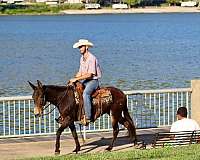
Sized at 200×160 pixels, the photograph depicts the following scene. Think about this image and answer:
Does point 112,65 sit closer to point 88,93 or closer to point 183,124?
point 183,124

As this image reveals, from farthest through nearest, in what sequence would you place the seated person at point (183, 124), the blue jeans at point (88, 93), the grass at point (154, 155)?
the seated person at point (183, 124) → the blue jeans at point (88, 93) → the grass at point (154, 155)

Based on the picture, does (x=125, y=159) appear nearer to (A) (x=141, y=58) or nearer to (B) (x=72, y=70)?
(B) (x=72, y=70)

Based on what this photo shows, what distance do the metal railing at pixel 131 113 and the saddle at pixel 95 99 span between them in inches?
105

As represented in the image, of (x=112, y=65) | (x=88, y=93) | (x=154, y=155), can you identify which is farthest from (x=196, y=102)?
(x=112, y=65)

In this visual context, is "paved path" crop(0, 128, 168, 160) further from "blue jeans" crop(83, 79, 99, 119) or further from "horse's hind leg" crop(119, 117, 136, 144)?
"blue jeans" crop(83, 79, 99, 119)

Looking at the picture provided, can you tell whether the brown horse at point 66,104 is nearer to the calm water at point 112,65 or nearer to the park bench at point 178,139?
the park bench at point 178,139

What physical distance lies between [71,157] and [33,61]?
44.4 metres

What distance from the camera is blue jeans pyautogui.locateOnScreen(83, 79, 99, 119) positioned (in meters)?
15.7

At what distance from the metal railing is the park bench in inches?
129

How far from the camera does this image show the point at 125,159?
13773mm

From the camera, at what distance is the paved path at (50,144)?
16.1 metres

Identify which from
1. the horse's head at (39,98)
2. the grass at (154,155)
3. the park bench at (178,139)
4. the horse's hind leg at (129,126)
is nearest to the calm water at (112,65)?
the horse's hind leg at (129,126)

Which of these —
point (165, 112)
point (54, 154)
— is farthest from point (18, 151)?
point (165, 112)

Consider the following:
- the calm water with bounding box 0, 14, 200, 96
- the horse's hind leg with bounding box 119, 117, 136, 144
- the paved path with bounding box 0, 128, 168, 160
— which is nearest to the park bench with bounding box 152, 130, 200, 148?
the horse's hind leg with bounding box 119, 117, 136, 144
